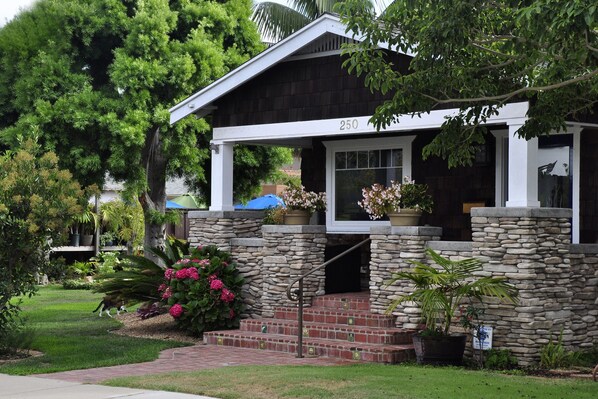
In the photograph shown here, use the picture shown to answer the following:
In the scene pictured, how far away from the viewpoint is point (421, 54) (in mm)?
11922

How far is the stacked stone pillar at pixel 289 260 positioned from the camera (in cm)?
1636

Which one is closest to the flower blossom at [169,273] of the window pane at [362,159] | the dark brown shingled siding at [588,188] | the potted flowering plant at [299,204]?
the potted flowering plant at [299,204]

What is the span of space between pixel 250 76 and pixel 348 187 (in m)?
2.77

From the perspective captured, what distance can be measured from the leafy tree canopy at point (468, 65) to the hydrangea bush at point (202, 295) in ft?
16.6

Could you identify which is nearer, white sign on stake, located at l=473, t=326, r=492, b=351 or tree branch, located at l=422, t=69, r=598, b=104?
tree branch, located at l=422, t=69, r=598, b=104

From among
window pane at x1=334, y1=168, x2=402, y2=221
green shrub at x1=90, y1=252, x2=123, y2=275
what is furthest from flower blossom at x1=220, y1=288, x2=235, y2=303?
green shrub at x1=90, y1=252, x2=123, y2=275

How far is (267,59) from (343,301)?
14.4ft

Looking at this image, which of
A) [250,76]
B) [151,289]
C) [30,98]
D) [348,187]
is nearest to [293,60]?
[250,76]

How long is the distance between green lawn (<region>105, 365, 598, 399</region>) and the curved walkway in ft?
2.05

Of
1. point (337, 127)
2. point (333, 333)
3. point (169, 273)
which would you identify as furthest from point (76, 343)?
point (337, 127)

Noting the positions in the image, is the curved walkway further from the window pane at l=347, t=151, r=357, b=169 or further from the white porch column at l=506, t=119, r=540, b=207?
the window pane at l=347, t=151, r=357, b=169

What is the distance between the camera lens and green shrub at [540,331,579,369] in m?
13.1

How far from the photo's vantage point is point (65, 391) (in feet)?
37.0

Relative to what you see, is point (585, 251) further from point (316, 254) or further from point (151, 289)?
point (151, 289)
